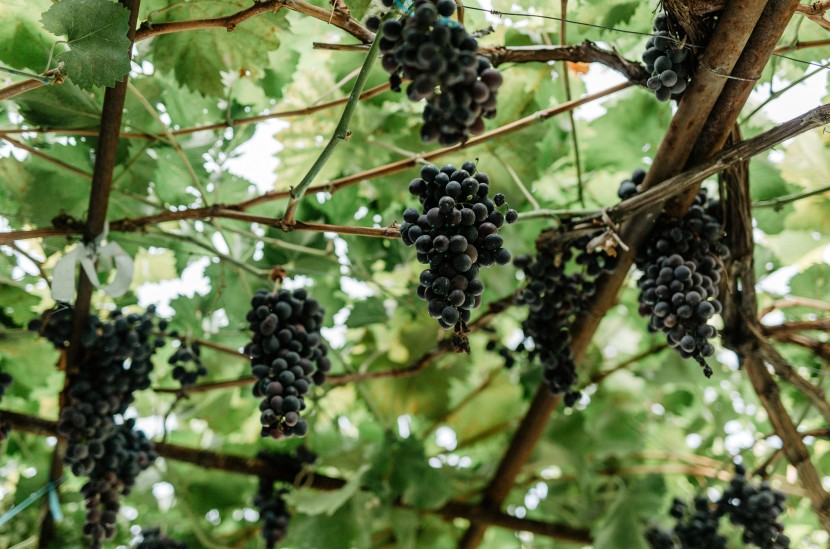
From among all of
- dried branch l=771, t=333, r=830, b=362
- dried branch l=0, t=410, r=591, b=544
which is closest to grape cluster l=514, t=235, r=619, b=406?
dried branch l=771, t=333, r=830, b=362

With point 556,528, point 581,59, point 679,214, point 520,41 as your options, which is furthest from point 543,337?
point 556,528

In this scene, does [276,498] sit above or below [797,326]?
below

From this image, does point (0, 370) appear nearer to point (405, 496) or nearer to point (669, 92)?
point (405, 496)

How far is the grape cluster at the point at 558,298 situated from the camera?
141cm

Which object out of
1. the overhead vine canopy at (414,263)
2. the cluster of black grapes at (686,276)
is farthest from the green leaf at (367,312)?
the cluster of black grapes at (686,276)

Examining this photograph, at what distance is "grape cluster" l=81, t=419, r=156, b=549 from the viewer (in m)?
1.48

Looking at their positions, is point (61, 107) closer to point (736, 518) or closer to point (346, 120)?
point (346, 120)

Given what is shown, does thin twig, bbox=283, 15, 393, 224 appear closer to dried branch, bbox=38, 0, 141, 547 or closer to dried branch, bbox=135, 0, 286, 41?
dried branch, bbox=135, 0, 286, 41

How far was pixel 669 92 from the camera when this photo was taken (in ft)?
3.80

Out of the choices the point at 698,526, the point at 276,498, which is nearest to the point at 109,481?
the point at 276,498

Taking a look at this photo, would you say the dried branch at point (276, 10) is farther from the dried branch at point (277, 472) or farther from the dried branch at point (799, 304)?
the dried branch at point (799, 304)

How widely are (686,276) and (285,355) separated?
0.70 meters

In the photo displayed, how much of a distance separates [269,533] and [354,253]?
2.32 ft

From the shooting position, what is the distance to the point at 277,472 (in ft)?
6.05
